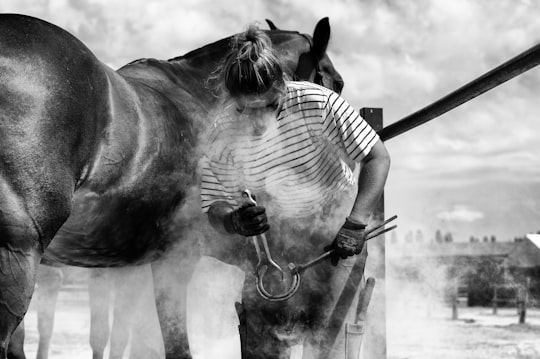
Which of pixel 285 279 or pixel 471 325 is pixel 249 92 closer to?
pixel 285 279

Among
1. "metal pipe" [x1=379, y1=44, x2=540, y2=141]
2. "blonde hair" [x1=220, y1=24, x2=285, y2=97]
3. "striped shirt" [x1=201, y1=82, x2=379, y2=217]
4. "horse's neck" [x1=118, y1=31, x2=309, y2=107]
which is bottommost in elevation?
"striped shirt" [x1=201, y1=82, x2=379, y2=217]

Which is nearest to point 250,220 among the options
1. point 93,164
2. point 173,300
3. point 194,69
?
point 93,164

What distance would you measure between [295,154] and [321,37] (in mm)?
1735

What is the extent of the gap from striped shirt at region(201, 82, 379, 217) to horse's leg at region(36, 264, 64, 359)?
2.90m

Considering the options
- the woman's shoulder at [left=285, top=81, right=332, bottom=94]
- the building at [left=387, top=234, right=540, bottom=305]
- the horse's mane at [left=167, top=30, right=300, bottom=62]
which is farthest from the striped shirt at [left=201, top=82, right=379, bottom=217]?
the building at [left=387, top=234, right=540, bottom=305]

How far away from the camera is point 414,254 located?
5.44m

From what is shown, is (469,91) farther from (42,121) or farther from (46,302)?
(46,302)

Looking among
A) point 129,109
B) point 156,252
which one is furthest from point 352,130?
point 156,252

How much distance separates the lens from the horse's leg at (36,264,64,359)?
5.05m

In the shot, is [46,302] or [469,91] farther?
[46,302]

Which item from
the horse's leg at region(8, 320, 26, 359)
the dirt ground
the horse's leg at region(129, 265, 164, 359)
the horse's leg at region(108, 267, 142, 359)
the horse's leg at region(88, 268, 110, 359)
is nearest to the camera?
the horse's leg at region(8, 320, 26, 359)

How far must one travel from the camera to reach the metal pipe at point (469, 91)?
7.39ft

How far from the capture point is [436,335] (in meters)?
8.20

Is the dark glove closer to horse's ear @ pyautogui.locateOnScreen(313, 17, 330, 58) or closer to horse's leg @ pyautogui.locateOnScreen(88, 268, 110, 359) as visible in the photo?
horse's ear @ pyautogui.locateOnScreen(313, 17, 330, 58)
